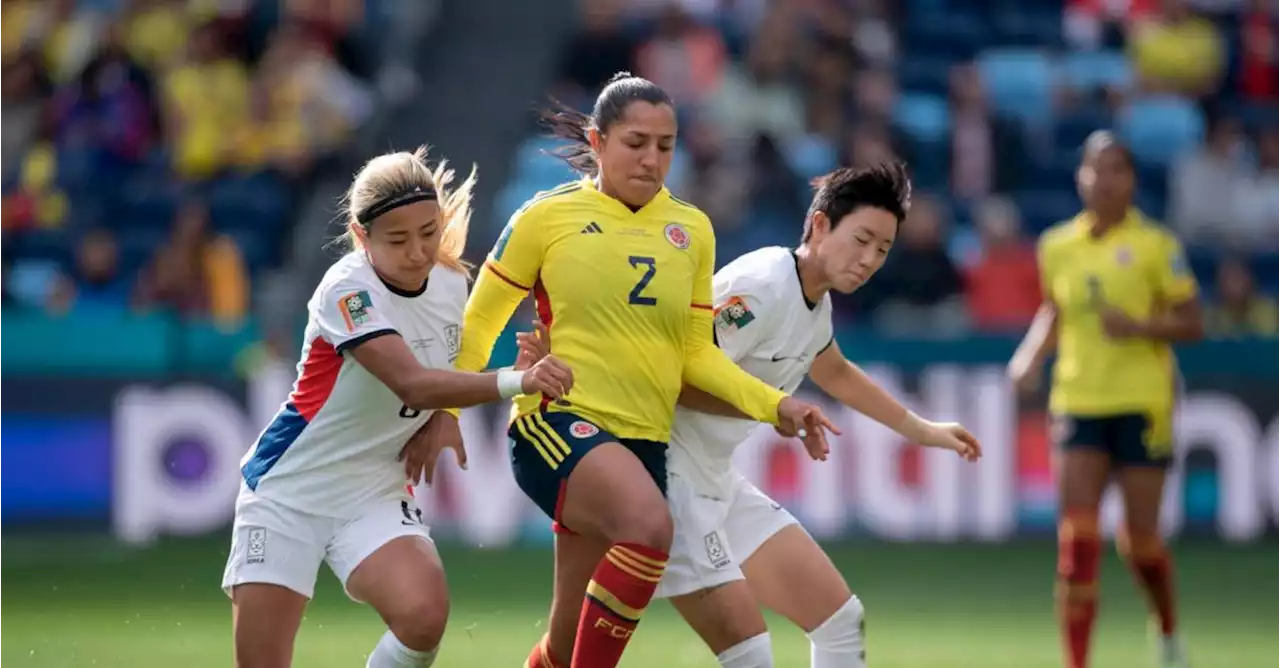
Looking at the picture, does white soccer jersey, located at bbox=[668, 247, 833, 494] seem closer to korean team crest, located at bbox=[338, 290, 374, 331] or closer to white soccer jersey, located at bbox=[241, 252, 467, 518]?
white soccer jersey, located at bbox=[241, 252, 467, 518]

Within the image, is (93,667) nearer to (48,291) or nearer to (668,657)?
(668,657)

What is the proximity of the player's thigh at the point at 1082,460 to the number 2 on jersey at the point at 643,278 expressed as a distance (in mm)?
3583

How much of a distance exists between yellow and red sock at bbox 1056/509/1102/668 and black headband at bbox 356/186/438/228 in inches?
156

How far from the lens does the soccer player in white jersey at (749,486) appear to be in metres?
6.51

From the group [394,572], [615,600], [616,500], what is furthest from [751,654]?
[394,572]

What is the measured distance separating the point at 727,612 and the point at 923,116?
10.9 m

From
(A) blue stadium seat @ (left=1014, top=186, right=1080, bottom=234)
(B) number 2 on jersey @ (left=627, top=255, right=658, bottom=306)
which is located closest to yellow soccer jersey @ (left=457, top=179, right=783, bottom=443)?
(B) number 2 on jersey @ (left=627, top=255, right=658, bottom=306)

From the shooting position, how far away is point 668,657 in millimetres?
9336

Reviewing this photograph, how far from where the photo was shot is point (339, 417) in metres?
6.31

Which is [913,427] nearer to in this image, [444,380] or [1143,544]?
[444,380]

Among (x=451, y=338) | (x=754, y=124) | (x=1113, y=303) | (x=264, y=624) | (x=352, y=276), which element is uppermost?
(x=754, y=124)

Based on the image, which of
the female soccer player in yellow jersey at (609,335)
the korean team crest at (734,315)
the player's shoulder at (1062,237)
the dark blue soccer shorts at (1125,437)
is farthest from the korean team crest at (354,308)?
the player's shoulder at (1062,237)

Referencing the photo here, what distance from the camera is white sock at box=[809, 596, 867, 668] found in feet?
21.9

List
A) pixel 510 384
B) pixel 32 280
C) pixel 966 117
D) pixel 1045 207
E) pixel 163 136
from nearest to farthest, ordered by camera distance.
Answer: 1. pixel 510 384
2. pixel 32 280
3. pixel 1045 207
4. pixel 966 117
5. pixel 163 136
